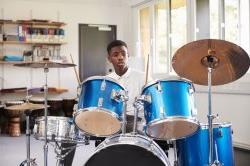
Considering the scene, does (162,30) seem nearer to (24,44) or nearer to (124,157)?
(24,44)

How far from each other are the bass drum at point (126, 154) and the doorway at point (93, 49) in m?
5.16

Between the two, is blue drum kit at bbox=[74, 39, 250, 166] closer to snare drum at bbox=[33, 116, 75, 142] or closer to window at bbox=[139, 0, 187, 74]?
snare drum at bbox=[33, 116, 75, 142]

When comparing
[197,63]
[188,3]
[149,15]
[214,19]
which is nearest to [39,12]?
[149,15]

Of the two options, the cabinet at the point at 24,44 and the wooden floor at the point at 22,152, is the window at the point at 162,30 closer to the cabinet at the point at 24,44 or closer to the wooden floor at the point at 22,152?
the cabinet at the point at 24,44

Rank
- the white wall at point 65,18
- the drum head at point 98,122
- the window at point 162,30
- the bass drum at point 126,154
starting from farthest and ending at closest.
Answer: the white wall at point 65,18, the window at point 162,30, the drum head at point 98,122, the bass drum at point 126,154

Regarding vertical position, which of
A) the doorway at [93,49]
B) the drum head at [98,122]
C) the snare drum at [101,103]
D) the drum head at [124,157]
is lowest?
the drum head at [124,157]

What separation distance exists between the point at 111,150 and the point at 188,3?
13.5ft

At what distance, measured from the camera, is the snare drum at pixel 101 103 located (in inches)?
97.3

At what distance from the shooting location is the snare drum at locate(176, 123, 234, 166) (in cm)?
283

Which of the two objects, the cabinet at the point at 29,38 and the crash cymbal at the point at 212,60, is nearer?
the crash cymbal at the point at 212,60

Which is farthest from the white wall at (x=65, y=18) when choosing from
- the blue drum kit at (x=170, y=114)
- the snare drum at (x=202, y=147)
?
the snare drum at (x=202, y=147)

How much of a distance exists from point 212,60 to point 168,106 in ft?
1.77

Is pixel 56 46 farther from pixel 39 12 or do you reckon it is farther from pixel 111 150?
pixel 111 150

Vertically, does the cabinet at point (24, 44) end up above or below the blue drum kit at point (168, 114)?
above
